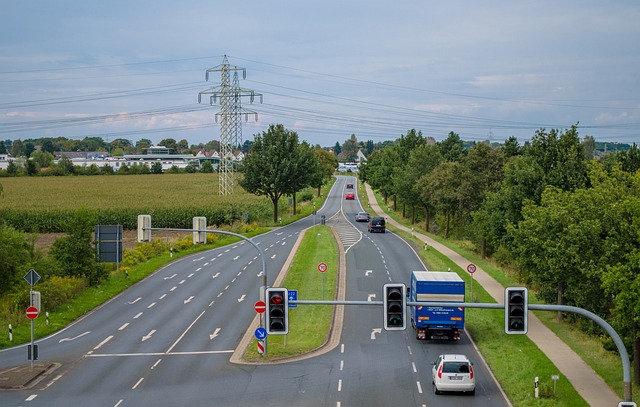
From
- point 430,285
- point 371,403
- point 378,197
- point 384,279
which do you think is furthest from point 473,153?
point 378,197

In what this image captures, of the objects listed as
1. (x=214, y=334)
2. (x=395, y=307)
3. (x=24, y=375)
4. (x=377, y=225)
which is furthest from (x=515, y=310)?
(x=377, y=225)

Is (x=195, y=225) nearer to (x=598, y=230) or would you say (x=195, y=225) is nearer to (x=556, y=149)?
(x=598, y=230)

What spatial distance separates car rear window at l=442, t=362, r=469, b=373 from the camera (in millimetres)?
26859

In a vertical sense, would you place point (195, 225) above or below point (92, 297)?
above

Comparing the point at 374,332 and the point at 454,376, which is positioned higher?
the point at 454,376

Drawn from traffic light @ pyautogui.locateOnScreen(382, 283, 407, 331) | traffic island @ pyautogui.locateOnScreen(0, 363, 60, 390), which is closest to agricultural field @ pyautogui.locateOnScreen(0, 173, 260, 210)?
traffic island @ pyautogui.locateOnScreen(0, 363, 60, 390)

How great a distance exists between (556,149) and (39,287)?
1226 inches

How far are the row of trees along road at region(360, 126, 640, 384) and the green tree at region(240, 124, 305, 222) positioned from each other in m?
23.7

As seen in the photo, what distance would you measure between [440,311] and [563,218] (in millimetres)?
7027

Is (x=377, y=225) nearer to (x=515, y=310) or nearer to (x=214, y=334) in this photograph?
(x=214, y=334)

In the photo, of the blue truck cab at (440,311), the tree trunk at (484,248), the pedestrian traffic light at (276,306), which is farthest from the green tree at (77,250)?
the tree trunk at (484,248)

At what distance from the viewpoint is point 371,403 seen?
26094mm

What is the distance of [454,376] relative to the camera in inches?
1053

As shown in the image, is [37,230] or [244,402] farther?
[37,230]
